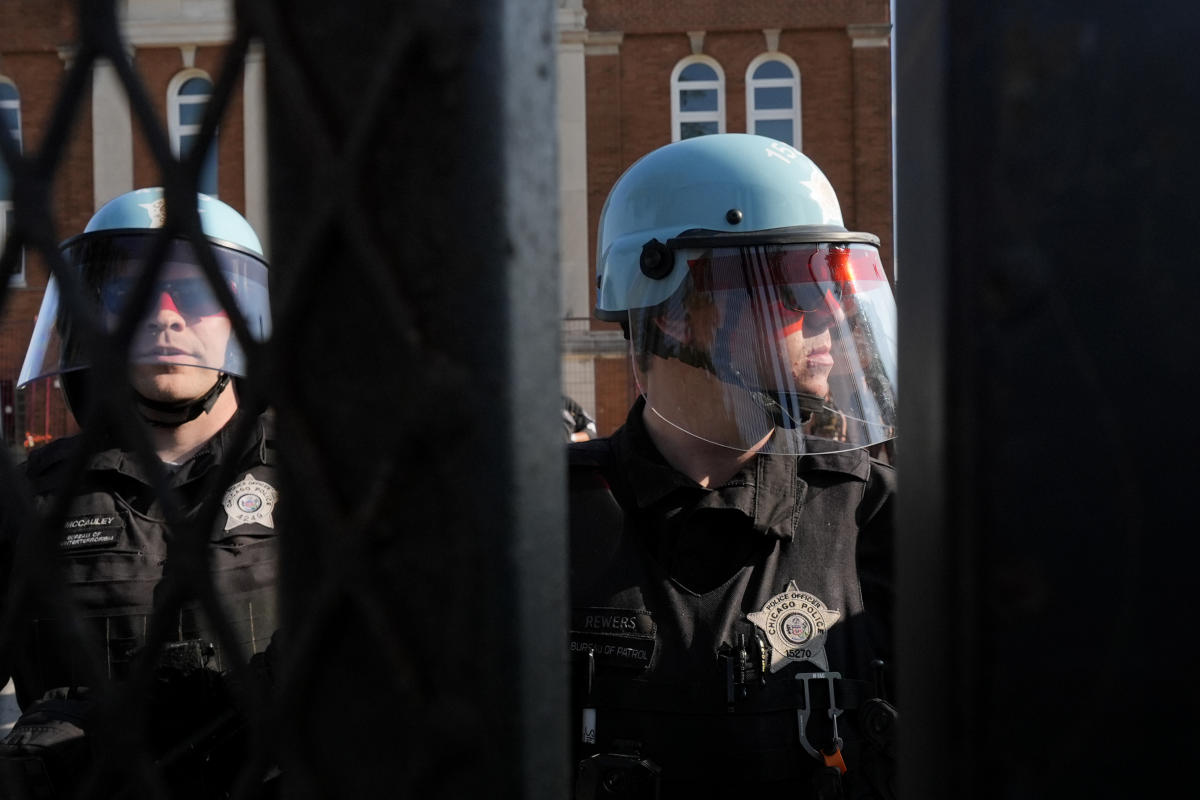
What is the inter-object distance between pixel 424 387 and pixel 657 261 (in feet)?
6.50

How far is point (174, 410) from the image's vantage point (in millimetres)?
2670

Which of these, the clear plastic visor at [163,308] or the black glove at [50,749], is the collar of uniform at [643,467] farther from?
the black glove at [50,749]

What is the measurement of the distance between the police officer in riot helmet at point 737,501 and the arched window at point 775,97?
15143 mm

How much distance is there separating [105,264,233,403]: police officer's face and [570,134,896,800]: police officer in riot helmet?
103 cm

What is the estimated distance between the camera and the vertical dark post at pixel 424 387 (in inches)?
18.3

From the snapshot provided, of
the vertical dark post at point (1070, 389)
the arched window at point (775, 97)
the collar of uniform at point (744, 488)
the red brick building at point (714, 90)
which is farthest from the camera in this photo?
the arched window at point (775, 97)

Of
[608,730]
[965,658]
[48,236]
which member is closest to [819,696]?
[608,730]

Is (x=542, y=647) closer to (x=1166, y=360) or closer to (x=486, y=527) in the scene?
(x=486, y=527)

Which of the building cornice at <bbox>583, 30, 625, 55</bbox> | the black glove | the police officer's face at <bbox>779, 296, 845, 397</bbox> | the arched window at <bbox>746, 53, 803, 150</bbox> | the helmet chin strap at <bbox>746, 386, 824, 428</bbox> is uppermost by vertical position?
the building cornice at <bbox>583, 30, 625, 55</bbox>

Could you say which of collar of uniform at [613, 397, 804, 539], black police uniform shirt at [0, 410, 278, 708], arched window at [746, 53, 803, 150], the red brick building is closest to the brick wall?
the red brick building

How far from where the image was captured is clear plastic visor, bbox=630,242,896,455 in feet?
7.39

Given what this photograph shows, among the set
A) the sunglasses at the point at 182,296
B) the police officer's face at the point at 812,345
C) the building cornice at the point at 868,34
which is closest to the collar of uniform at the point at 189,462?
the sunglasses at the point at 182,296

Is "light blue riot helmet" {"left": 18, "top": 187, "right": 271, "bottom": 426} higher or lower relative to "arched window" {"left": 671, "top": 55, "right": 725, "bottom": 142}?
lower

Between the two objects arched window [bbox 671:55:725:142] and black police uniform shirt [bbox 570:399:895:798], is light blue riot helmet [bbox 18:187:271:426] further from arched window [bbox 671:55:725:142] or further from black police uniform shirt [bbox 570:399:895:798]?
arched window [bbox 671:55:725:142]
